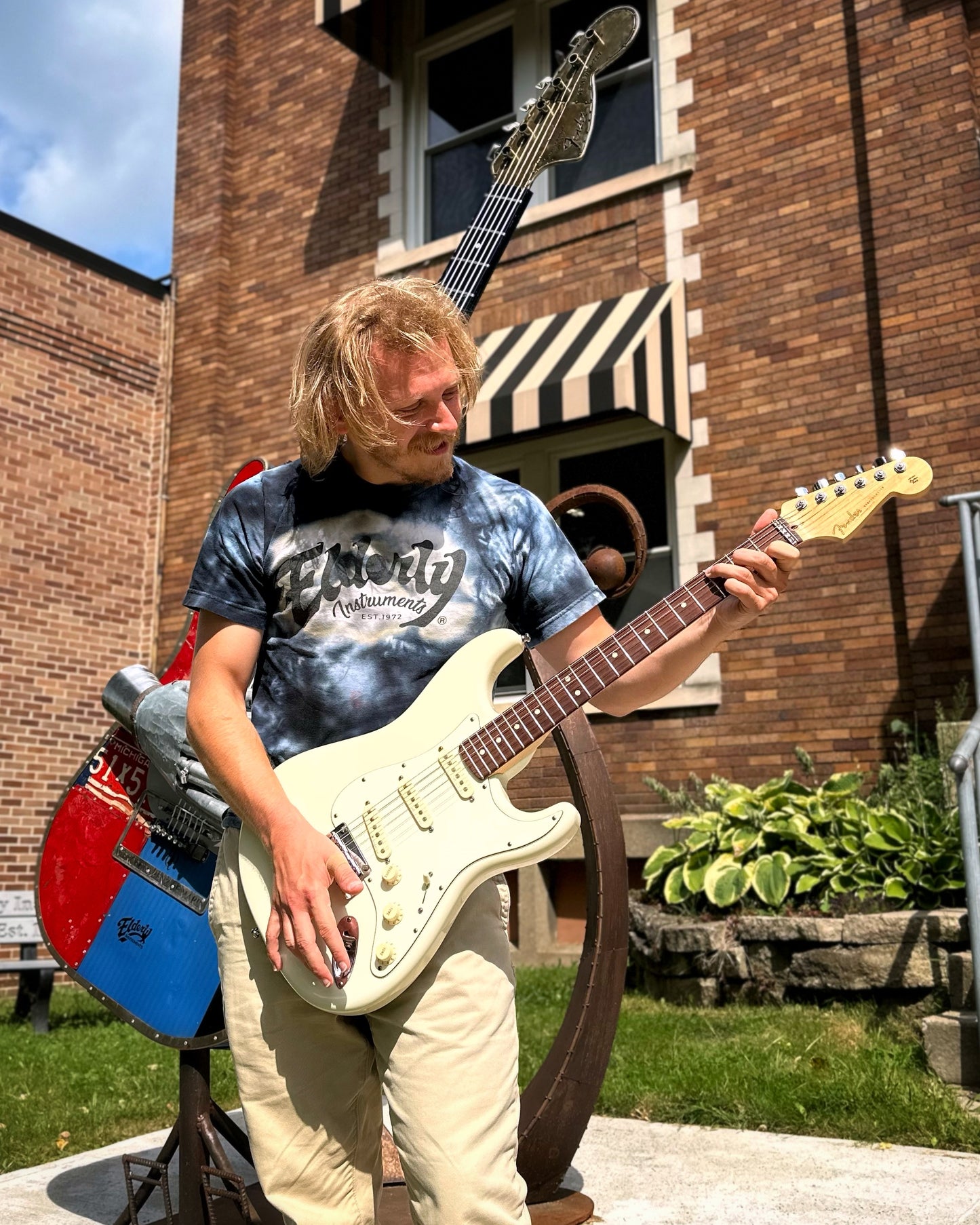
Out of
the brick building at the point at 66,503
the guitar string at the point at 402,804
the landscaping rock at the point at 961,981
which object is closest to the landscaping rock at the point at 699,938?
the landscaping rock at the point at 961,981

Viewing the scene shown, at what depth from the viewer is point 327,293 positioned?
1064 cm

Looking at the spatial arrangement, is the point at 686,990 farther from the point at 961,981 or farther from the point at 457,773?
the point at 457,773

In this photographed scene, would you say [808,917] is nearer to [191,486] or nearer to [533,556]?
[533,556]

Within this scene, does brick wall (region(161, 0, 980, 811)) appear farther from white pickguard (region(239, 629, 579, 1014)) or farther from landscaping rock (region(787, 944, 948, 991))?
white pickguard (region(239, 629, 579, 1014))

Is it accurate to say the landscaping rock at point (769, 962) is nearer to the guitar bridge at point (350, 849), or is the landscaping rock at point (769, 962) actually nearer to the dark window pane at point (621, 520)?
the dark window pane at point (621, 520)

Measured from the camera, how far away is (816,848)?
5996mm

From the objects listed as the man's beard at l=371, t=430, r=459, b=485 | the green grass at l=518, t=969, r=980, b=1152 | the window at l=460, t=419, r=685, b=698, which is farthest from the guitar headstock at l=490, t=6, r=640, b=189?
the window at l=460, t=419, r=685, b=698

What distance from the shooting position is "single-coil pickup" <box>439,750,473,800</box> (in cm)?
204

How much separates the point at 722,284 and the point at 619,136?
1870mm

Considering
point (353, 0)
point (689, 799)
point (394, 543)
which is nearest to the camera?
point (394, 543)

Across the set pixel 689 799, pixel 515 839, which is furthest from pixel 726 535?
pixel 515 839

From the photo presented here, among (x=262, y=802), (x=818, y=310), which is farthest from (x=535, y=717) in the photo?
(x=818, y=310)

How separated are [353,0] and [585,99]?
6.97 m

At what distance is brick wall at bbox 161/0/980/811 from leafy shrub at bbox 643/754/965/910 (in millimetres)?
694
